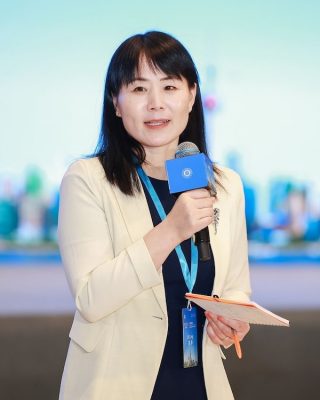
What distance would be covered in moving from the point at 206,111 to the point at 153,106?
2014mm

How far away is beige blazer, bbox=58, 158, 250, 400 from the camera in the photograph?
1.46 meters

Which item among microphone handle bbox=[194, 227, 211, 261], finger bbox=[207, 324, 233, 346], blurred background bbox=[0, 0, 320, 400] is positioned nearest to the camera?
microphone handle bbox=[194, 227, 211, 261]

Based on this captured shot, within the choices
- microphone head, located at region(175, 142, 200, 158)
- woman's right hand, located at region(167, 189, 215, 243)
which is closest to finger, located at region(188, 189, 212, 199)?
woman's right hand, located at region(167, 189, 215, 243)

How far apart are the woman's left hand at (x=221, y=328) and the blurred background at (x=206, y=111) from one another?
173 cm

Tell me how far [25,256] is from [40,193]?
357 millimetres

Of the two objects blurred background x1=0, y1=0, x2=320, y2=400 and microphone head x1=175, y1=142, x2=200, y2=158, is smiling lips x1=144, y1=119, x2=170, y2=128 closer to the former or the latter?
microphone head x1=175, y1=142, x2=200, y2=158

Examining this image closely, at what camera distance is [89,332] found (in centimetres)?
155

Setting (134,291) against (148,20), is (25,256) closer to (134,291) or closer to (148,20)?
(148,20)

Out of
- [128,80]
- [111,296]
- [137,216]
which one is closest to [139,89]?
[128,80]

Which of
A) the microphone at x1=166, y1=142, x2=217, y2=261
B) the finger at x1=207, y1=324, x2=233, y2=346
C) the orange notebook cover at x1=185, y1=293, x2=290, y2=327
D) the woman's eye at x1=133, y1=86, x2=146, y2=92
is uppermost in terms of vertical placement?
the woman's eye at x1=133, y1=86, x2=146, y2=92

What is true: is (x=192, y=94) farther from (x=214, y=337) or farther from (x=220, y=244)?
(x=214, y=337)

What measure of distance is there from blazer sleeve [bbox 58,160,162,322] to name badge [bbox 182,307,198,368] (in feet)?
0.55

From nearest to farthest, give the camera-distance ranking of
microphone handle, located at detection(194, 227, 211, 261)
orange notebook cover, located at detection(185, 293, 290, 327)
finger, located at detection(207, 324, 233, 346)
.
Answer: orange notebook cover, located at detection(185, 293, 290, 327), microphone handle, located at detection(194, 227, 211, 261), finger, located at detection(207, 324, 233, 346)

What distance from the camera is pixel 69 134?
3.58m
